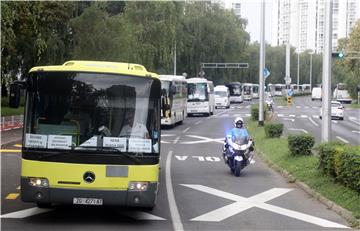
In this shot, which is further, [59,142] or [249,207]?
[249,207]

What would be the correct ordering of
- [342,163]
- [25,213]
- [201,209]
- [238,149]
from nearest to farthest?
[25,213] → [201,209] → [342,163] → [238,149]

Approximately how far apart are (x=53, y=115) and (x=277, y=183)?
25.2 feet

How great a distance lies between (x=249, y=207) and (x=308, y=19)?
73262 millimetres

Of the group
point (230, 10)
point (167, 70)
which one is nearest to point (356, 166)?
point (167, 70)

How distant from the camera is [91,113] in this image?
10.3m

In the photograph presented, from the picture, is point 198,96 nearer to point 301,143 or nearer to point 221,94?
point 221,94

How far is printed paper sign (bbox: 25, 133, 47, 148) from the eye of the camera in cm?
1013

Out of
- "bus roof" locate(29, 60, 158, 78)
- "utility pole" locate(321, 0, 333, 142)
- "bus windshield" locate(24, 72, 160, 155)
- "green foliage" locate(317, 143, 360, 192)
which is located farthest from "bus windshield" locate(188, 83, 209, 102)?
"bus windshield" locate(24, 72, 160, 155)

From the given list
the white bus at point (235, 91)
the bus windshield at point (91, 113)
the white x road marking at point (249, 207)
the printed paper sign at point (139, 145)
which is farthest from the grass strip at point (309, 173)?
the white bus at point (235, 91)

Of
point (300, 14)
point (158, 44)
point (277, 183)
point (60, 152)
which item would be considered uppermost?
point (300, 14)

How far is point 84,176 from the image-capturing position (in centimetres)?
998

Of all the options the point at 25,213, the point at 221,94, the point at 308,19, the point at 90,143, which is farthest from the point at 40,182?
the point at 308,19

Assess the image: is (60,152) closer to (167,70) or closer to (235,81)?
(167,70)

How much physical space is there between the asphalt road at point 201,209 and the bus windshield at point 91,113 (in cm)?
128
